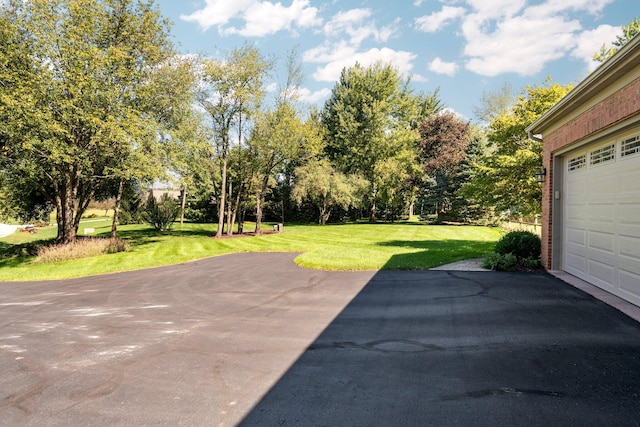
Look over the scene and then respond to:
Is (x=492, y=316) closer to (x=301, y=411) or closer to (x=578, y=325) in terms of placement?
(x=578, y=325)

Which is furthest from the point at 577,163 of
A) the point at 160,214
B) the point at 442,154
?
the point at 442,154

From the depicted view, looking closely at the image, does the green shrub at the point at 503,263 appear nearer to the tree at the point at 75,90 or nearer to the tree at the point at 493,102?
the tree at the point at 75,90

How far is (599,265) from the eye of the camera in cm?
681

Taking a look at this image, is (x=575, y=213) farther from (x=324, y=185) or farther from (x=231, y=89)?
(x=324, y=185)

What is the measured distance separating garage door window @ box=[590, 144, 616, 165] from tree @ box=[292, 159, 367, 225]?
22382mm

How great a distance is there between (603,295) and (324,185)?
23560mm

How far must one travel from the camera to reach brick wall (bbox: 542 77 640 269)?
18.1ft

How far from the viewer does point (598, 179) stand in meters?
6.91

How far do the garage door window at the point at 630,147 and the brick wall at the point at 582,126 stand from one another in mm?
377

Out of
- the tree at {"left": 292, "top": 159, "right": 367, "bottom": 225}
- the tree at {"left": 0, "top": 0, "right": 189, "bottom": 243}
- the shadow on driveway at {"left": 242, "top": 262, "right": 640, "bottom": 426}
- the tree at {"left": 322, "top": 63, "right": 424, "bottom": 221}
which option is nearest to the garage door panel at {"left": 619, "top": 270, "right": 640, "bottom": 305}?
the shadow on driveway at {"left": 242, "top": 262, "right": 640, "bottom": 426}

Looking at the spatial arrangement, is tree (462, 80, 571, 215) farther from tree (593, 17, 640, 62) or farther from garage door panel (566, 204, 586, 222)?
tree (593, 17, 640, 62)

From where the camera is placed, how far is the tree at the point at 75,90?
13.1 m

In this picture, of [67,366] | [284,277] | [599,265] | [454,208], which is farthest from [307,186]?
[67,366]

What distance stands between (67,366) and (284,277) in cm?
524
